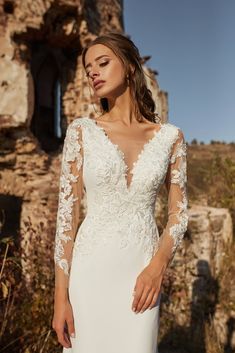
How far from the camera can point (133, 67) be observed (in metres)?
1.98

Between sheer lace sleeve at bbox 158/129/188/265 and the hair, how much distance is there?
0.77 ft

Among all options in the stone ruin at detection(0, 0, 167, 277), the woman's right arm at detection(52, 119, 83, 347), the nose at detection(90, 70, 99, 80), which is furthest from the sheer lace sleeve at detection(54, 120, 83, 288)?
the stone ruin at detection(0, 0, 167, 277)

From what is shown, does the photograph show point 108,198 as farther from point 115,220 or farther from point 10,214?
point 10,214

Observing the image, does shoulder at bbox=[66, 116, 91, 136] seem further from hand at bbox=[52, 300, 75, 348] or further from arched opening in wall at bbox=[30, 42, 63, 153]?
arched opening in wall at bbox=[30, 42, 63, 153]

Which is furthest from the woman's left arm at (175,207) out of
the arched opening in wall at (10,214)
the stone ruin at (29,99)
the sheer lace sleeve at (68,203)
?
the arched opening in wall at (10,214)

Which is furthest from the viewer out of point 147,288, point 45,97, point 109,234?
point 45,97

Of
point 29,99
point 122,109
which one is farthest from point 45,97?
point 122,109

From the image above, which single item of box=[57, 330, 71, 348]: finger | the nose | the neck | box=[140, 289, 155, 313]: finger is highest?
the nose

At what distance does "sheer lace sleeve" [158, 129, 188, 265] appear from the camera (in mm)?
1819

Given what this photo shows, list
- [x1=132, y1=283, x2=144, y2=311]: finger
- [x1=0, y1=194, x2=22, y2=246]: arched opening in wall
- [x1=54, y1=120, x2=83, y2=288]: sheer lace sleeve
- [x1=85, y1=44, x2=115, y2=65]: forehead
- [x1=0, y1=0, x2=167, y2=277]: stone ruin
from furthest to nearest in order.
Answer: [x1=0, y1=194, x2=22, y2=246]: arched opening in wall, [x1=0, y1=0, x2=167, y2=277]: stone ruin, [x1=85, y1=44, x2=115, y2=65]: forehead, [x1=54, y1=120, x2=83, y2=288]: sheer lace sleeve, [x1=132, y1=283, x2=144, y2=311]: finger

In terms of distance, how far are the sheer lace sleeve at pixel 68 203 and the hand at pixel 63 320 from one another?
0.31 feet

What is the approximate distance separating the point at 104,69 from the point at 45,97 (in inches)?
348

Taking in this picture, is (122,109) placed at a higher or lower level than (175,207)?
higher

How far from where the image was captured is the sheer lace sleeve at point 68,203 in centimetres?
179
